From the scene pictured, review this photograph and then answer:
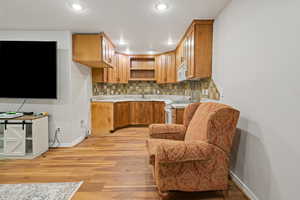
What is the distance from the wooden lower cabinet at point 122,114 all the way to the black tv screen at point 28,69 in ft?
4.23

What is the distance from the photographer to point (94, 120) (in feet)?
12.4

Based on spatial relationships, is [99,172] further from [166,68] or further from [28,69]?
[166,68]

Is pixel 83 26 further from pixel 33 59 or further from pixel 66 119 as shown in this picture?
pixel 66 119

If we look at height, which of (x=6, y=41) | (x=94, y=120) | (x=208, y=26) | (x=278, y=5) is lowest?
(x=94, y=120)

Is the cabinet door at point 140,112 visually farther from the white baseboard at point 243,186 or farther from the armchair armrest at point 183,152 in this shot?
the armchair armrest at point 183,152

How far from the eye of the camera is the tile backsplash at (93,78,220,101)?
294 cm

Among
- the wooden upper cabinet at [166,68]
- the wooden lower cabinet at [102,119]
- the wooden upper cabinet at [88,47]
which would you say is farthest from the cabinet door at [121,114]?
the wooden upper cabinet at [88,47]

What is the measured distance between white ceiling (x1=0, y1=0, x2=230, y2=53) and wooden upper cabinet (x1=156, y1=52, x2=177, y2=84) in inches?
52.8

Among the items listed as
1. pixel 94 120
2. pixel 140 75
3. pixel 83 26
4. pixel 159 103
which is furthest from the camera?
pixel 140 75

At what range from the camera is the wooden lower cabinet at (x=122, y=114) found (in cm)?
378

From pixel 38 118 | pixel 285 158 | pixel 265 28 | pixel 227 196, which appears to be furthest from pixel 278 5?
pixel 38 118

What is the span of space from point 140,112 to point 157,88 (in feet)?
3.48

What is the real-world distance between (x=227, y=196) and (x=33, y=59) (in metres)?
3.57

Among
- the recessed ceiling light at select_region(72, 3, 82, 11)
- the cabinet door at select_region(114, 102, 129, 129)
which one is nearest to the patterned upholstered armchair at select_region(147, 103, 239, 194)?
the recessed ceiling light at select_region(72, 3, 82, 11)
